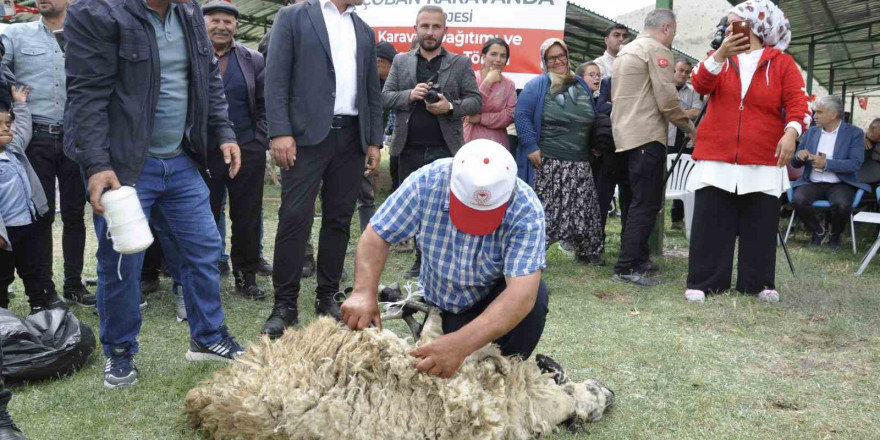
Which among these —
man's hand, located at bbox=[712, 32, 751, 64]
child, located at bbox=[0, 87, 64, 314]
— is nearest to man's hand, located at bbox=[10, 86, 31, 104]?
child, located at bbox=[0, 87, 64, 314]

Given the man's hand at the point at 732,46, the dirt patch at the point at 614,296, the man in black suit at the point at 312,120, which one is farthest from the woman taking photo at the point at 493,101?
the man in black suit at the point at 312,120

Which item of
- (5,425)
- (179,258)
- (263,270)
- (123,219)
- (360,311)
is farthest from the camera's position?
(263,270)

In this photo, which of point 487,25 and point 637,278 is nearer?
point 637,278

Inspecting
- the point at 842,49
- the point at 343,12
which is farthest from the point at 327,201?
the point at 842,49

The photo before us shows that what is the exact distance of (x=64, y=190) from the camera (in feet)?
16.0

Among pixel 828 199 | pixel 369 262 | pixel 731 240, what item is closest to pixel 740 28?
pixel 731 240

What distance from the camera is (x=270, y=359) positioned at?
279cm

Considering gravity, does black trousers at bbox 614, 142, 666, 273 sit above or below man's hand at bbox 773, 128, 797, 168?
below

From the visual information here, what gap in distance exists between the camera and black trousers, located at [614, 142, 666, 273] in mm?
5898

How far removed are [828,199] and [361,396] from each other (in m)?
6.98

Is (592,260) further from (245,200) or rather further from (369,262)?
(369,262)

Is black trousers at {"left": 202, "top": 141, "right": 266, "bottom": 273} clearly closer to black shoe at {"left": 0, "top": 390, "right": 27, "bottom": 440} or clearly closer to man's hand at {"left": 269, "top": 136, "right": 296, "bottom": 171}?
man's hand at {"left": 269, "top": 136, "right": 296, "bottom": 171}

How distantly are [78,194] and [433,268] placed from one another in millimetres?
3076

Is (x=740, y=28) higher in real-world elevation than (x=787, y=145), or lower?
higher
